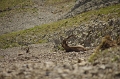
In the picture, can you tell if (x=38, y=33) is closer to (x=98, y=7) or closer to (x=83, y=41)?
(x=98, y=7)

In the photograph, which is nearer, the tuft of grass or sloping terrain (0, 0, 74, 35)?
sloping terrain (0, 0, 74, 35)

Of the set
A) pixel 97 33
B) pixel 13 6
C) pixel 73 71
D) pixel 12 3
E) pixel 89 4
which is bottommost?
pixel 73 71

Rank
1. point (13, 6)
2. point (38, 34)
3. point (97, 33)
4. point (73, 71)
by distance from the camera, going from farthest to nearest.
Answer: point (13, 6) → point (38, 34) → point (97, 33) → point (73, 71)

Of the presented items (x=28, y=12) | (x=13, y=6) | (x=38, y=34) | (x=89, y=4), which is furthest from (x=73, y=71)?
(x=13, y=6)

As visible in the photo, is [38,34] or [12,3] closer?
[38,34]

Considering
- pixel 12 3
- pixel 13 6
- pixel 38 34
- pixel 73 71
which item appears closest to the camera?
pixel 73 71

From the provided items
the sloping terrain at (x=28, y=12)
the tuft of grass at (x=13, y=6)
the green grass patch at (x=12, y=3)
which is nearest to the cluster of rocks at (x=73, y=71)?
the sloping terrain at (x=28, y=12)

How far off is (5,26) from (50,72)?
234 feet

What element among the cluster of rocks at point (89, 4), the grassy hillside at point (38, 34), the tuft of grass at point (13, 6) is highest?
the tuft of grass at point (13, 6)

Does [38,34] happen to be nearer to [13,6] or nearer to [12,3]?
[13,6]

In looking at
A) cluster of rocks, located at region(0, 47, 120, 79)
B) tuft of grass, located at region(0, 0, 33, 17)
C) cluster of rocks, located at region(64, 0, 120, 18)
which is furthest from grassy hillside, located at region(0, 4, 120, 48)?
tuft of grass, located at region(0, 0, 33, 17)

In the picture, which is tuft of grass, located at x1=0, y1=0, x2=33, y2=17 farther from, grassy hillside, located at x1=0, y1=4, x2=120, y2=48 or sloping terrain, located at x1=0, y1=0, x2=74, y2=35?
grassy hillside, located at x1=0, y1=4, x2=120, y2=48

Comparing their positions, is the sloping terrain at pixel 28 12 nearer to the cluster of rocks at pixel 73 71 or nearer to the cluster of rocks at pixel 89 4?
the cluster of rocks at pixel 89 4

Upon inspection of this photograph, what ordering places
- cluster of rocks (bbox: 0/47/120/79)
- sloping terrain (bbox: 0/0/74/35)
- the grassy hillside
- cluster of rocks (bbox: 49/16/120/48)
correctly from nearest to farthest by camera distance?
1. cluster of rocks (bbox: 0/47/120/79)
2. cluster of rocks (bbox: 49/16/120/48)
3. the grassy hillside
4. sloping terrain (bbox: 0/0/74/35)
